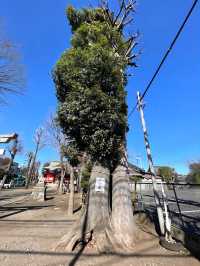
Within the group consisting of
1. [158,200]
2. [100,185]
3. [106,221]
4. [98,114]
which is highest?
[98,114]

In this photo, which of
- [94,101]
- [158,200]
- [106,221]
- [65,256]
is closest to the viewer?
[65,256]

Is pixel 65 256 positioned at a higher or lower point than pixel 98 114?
lower

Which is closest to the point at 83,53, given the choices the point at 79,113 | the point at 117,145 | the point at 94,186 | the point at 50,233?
the point at 79,113

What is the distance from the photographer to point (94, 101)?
8945 mm

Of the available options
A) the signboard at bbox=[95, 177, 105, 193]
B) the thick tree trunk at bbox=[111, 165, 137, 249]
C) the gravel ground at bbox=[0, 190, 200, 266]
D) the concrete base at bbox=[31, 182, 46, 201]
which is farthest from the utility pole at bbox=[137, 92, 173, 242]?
the concrete base at bbox=[31, 182, 46, 201]

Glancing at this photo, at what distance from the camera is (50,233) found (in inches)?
343

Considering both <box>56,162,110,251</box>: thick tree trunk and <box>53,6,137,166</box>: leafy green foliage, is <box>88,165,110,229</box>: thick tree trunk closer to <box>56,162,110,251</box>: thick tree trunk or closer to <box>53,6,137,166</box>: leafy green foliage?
<box>56,162,110,251</box>: thick tree trunk

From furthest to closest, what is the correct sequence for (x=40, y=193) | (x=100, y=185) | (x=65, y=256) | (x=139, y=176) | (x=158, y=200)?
1. (x=40, y=193)
2. (x=139, y=176)
3. (x=100, y=185)
4. (x=158, y=200)
5. (x=65, y=256)

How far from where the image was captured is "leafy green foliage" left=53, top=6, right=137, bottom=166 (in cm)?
903

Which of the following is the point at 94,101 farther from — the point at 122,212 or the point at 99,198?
the point at 122,212

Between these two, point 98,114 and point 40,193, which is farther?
point 40,193

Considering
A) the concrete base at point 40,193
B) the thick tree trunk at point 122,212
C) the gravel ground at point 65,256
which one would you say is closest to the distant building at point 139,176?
the thick tree trunk at point 122,212

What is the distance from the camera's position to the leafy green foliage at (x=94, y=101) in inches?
356

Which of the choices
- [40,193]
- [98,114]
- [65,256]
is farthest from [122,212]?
[40,193]
